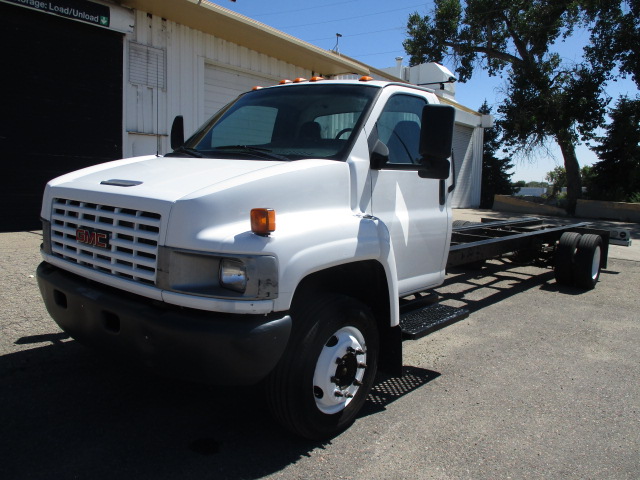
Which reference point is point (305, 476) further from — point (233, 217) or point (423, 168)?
point (423, 168)

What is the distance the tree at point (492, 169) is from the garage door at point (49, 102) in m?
20.6

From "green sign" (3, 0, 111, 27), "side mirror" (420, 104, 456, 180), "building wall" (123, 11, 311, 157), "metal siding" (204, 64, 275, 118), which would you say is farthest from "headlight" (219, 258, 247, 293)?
"metal siding" (204, 64, 275, 118)

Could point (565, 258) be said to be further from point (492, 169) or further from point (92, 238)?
point (492, 169)

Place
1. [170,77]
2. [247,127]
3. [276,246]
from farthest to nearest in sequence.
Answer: [170,77]
[247,127]
[276,246]

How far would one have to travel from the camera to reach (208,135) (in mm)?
4297

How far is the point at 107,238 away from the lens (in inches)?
118

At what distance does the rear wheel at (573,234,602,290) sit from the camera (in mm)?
7785

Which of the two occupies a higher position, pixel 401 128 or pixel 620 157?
pixel 620 157

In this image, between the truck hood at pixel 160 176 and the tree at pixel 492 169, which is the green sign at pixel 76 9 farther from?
the tree at pixel 492 169

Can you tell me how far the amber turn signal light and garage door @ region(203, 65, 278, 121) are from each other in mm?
9828

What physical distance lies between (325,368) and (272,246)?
88cm

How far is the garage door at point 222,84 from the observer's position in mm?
11969

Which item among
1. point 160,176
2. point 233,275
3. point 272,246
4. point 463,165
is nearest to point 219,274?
point 233,275

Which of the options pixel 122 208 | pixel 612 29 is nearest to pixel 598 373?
pixel 122 208
